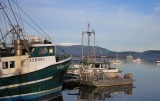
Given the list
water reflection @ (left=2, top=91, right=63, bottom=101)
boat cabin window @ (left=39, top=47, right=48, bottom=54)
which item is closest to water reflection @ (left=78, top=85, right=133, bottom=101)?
water reflection @ (left=2, top=91, right=63, bottom=101)

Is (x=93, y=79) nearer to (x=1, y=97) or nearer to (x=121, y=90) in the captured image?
(x=121, y=90)

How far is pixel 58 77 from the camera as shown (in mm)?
35250

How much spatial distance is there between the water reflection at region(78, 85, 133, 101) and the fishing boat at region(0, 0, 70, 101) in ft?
13.1

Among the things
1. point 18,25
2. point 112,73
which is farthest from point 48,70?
point 112,73

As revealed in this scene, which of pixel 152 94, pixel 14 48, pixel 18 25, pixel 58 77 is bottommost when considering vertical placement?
pixel 152 94

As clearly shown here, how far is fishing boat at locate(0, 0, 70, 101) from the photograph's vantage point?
1188 inches

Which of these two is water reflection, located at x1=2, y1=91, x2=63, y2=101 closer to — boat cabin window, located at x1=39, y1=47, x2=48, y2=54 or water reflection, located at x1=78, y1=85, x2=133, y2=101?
water reflection, located at x1=78, y1=85, x2=133, y2=101

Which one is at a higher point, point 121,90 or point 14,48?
point 14,48

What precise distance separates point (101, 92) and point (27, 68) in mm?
11927

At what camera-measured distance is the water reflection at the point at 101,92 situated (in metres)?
36.8

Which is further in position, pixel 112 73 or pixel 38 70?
pixel 112 73

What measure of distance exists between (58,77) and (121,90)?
10607 mm

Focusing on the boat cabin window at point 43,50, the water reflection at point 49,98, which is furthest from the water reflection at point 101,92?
the boat cabin window at point 43,50

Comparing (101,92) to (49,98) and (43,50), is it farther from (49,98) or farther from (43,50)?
(43,50)
